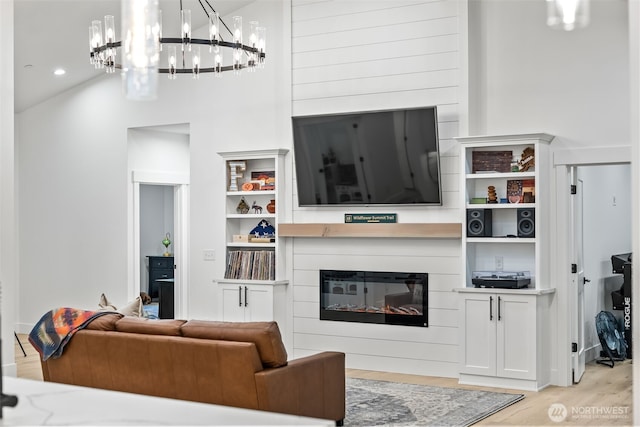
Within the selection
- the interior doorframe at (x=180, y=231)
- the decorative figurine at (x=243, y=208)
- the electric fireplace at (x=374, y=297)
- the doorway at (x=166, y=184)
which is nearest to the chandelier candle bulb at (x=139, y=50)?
the electric fireplace at (x=374, y=297)

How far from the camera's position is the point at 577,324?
7.32 metres

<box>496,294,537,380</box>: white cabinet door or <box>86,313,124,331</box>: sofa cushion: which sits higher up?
<box>86,313,124,331</box>: sofa cushion

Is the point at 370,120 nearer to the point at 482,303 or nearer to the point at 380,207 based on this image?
the point at 380,207

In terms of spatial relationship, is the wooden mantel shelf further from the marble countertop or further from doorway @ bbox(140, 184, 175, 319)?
doorway @ bbox(140, 184, 175, 319)

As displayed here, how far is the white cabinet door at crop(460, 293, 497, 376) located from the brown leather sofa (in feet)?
6.35

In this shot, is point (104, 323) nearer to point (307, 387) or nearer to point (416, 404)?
point (307, 387)

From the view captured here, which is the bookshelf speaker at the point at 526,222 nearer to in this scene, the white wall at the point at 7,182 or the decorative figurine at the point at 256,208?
the decorative figurine at the point at 256,208

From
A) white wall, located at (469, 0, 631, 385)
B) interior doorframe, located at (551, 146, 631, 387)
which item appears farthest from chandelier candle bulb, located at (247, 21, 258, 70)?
interior doorframe, located at (551, 146, 631, 387)

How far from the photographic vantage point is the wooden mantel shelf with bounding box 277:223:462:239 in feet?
23.9

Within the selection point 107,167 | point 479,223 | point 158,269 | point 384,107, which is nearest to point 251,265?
point 384,107

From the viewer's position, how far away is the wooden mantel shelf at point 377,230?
23.9 ft

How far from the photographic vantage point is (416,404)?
20.5 ft

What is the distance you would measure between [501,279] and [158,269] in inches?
302

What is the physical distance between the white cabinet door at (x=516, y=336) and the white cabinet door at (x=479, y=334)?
6 centimetres
